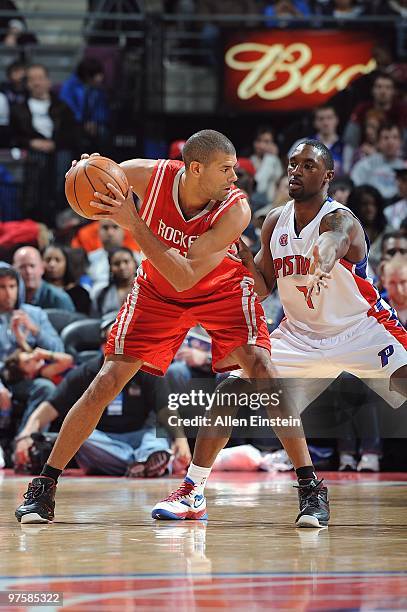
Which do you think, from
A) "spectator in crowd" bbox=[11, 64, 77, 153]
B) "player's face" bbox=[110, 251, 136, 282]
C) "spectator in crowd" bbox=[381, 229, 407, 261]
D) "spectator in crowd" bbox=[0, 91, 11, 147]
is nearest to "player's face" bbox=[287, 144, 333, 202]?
"spectator in crowd" bbox=[381, 229, 407, 261]

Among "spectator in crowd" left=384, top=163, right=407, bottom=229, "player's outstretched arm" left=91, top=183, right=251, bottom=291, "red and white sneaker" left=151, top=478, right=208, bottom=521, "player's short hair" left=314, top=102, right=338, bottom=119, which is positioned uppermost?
"player's short hair" left=314, top=102, right=338, bottom=119

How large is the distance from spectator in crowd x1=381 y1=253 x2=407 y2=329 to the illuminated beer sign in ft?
14.3

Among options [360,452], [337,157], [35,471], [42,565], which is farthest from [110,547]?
[337,157]

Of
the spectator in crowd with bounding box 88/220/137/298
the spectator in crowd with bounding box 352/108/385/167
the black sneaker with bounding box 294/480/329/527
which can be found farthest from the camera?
the spectator in crowd with bounding box 352/108/385/167

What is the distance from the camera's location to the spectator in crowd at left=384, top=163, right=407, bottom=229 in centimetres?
1002

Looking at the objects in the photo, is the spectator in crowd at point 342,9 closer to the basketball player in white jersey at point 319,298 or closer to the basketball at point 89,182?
the basketball player in white jersey at point 319,298

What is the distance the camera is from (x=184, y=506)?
5062mm

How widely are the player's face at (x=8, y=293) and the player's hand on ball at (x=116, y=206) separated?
400 centimetres

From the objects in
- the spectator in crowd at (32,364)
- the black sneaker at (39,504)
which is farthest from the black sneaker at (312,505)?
the spectator in crowd at (32,364)

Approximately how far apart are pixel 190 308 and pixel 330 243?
0.69 metres

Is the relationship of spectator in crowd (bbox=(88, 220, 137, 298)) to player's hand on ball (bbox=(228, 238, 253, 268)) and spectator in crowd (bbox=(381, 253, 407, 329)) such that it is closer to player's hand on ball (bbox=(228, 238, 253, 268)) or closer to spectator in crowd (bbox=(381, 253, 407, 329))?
spectator in crowd (bbox=(381, 253, 407, 329))

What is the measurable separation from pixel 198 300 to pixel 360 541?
133cm

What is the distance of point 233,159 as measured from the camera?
4.81 meters

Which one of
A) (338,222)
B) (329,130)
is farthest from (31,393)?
(329,130)
